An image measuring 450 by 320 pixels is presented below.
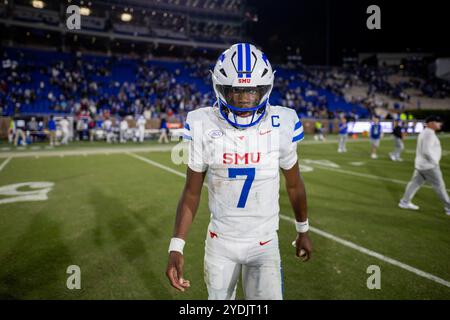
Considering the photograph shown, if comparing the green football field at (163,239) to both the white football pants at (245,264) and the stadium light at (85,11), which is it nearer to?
the white football pants at (245,264)

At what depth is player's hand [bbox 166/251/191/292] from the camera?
2.05 metres

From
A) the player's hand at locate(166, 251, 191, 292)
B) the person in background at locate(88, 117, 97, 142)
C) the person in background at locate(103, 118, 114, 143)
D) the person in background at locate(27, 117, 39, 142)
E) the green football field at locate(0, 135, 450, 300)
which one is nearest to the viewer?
the player's hand at locate(166, 251, 191, 292)

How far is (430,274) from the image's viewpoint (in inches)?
156

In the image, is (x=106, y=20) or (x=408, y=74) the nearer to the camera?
(x=106, y=20)

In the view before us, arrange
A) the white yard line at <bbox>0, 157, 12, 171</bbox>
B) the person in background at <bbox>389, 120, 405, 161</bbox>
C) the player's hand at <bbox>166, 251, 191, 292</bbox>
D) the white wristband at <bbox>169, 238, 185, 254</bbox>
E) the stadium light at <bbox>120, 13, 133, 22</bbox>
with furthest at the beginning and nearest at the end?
the stadium light at <bbox>120, 13, 133, 22</bbox> < the person in background at <bbox>389, 120, 405, 161</bbox> < the white yard line at <bbox>0, 157, 12, 171</bbox> < the white wristband at <bbox>169, 238, 185, 254</bbox> < the player's hand at <bbox>166, 251, 191, 292</bbox>

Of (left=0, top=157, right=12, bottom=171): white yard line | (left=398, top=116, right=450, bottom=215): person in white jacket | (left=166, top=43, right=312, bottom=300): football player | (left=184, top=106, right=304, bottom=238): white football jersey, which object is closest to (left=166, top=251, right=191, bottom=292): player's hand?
(left=166, top=43, right=312, bottom=300): football player

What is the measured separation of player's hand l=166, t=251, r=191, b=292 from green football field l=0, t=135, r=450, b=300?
1.58 meters

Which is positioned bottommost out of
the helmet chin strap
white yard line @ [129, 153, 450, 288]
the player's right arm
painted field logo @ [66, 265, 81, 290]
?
white yard line @ [129, 153, 450, 288]

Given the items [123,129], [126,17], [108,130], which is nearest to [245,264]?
[123,129]

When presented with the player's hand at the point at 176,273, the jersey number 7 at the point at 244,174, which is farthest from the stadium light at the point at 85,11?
the player's hand at the point at 176,273

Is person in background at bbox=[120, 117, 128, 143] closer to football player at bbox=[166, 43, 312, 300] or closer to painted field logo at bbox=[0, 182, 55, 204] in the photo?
painted field logo at bbox=[0, 182, 55, 204]

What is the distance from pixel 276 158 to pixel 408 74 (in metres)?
57.4

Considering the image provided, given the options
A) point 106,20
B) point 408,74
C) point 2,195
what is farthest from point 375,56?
point 2,195
